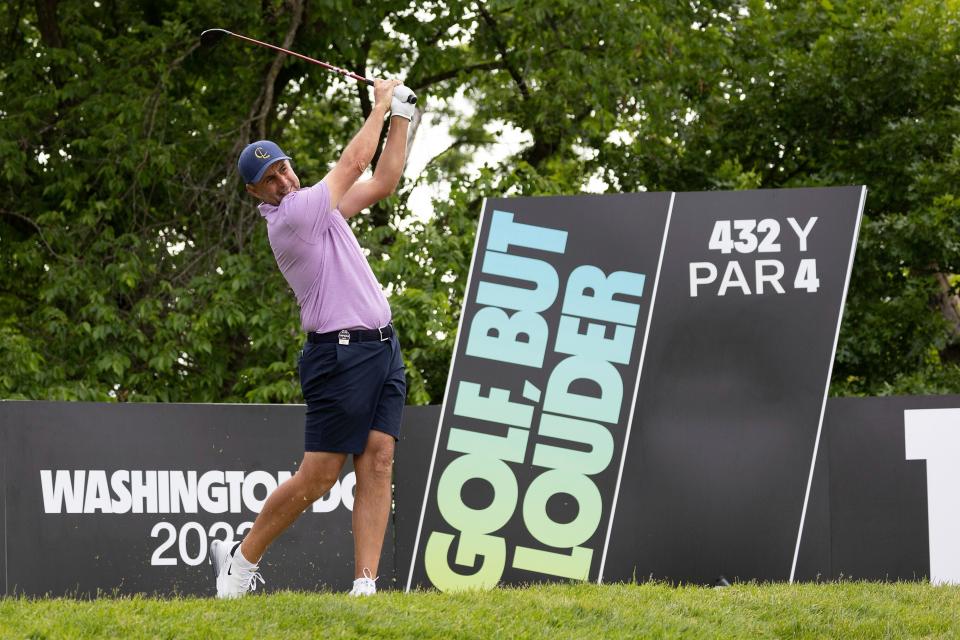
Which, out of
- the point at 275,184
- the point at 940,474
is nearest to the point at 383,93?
the point at 275,184

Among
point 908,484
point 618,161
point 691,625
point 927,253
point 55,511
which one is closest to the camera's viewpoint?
point 691,625

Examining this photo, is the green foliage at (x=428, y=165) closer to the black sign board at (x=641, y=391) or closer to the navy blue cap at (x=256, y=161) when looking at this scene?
the black sign board at (x=641, y=391)

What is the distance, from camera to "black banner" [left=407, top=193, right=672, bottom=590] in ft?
22.2

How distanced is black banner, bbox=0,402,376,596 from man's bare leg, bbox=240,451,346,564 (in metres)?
1.80

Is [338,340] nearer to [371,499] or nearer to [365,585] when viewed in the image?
[371,499]

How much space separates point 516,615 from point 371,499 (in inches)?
32.5

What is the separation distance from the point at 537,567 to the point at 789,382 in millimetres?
1727

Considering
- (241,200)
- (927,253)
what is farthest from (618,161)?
(241,200)

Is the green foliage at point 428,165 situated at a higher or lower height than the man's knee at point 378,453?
higher

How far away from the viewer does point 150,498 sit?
6.65m

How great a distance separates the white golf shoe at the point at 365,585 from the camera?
4.86m

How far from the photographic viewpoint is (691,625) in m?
4.59

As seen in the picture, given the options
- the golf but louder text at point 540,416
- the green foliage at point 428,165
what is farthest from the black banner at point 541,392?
the green foliage at point 428,165

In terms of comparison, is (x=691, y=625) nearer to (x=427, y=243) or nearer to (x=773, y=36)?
(x=427, y=243)
